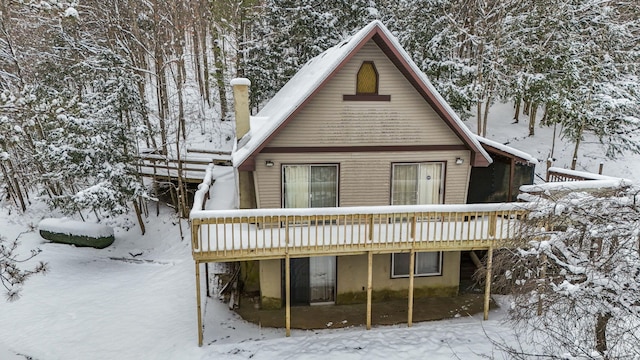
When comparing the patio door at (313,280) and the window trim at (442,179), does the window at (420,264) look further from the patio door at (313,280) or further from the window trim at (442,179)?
the patio door at (313,280)

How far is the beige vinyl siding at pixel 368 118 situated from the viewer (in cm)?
1147

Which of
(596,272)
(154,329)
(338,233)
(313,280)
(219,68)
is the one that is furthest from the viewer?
(219,68)

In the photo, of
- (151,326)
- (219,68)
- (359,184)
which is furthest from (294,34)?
(151,326)

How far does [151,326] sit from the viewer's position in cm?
1194

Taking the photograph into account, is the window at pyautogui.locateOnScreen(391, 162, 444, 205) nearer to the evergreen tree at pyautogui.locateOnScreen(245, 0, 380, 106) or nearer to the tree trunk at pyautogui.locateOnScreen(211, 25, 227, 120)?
the evergreen tree at pyautogui.locateOnScreen(245, 0, 380, 106)

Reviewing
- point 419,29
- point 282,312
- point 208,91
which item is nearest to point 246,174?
point 282,312

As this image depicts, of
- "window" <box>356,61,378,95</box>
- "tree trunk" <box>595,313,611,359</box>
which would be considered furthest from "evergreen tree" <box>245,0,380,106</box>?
"tree trunk" <box>595,313,611,359</box>

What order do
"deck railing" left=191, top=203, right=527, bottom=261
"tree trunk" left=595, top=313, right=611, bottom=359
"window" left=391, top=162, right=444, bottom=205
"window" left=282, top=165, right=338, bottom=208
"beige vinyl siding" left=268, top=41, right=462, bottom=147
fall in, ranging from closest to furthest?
"tree trunk" left=595, top=313, right=611, bottom=359 < "deck railing" left=191, top=203, right=527, bottom=261 < "beige vinyl siding" left=268, top=41, right=462, bottom=147 < "window" left=282, top=165, right=338, bottom=208 < "window" left=391, top=162, right=444, bottom=205

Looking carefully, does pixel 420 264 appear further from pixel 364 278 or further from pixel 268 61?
pixel 268 61

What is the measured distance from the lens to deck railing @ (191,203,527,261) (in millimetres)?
10039

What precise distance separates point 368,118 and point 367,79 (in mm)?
1114

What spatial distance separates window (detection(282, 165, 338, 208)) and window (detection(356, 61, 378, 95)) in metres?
2.36

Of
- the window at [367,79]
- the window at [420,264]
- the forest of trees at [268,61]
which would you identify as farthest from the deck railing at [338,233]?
the forest of trees at [268,61]

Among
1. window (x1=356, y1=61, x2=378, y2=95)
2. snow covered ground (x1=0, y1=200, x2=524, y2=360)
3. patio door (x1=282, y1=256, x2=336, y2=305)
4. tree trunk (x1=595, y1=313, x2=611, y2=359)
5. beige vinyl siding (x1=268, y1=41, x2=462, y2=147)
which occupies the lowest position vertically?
snow covered ground (x1=0, y1=200, x2=524, y2=360)
